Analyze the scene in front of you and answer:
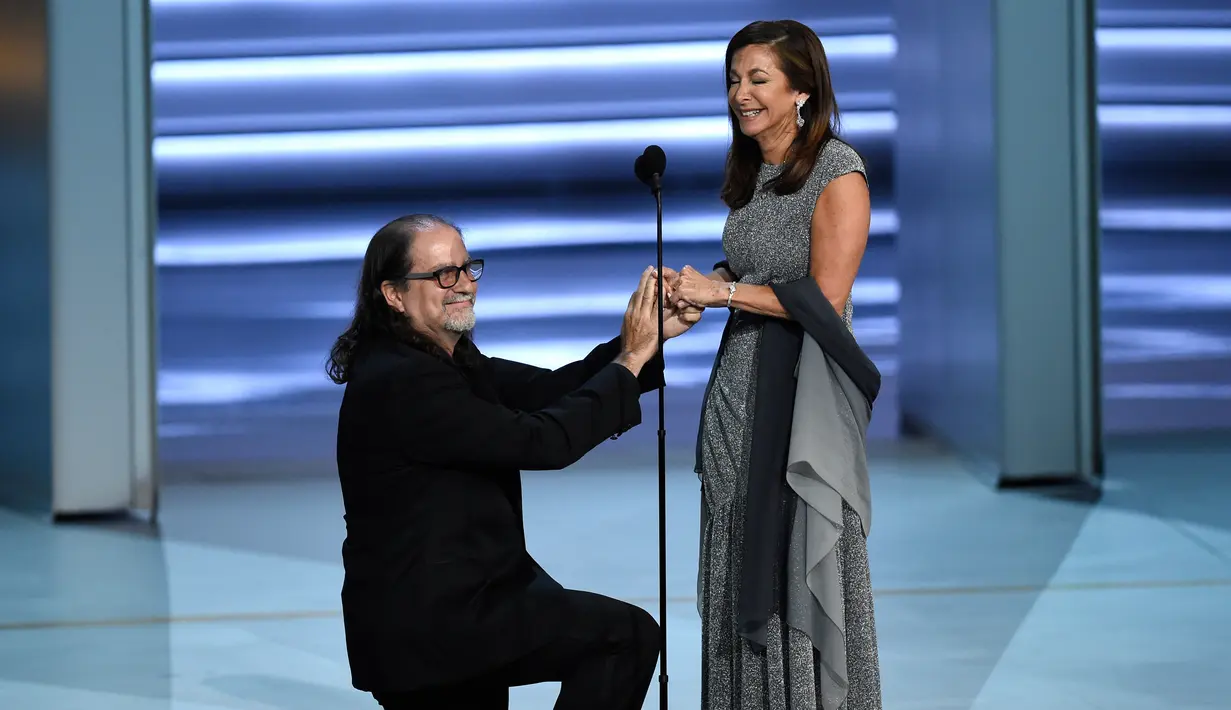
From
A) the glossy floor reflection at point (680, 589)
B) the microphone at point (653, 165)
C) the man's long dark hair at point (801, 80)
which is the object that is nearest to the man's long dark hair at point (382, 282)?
the microphone at point (653, 165)

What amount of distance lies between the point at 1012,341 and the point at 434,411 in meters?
4.11

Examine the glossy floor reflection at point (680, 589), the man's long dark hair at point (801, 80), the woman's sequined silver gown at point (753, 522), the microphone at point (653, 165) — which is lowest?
the glossy floor reflection at point (680, 589)

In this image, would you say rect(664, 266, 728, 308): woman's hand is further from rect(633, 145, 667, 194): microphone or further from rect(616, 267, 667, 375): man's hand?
rect(633, 145, 667, 194): microphone

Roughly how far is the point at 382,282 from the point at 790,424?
761 millimetres

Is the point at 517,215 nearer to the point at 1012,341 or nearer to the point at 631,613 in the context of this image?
the point at 1012,341

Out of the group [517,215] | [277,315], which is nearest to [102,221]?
[277,315]

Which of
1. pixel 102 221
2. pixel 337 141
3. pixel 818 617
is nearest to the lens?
pixel 818 617

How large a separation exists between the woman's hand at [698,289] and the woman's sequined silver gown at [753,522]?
10 cm

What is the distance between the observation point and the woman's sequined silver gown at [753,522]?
261 cm

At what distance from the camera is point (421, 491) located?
240 centimetres

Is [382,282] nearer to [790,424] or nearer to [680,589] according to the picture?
[790,424]

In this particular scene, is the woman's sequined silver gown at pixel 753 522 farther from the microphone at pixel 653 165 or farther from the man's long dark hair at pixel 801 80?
the microphone at pixel 653 165

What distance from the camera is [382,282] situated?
2.52 meters

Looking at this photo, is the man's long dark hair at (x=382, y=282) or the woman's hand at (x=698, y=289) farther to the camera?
the woman's hand at (x=698, y=289)
